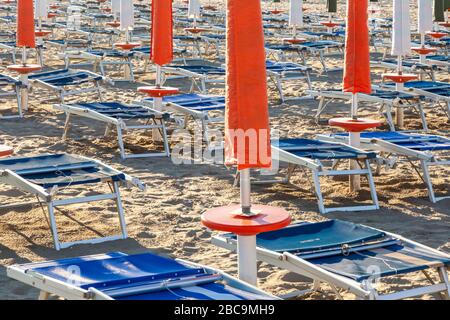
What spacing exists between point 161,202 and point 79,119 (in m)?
3.98

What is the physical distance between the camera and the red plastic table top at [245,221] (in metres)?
3.99

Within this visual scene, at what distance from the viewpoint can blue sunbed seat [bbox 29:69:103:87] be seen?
11.3 meters

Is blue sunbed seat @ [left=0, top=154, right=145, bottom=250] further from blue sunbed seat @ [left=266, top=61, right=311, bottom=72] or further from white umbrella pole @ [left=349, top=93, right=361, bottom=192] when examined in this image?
blue sunbed seat @ [left=266, top=61, right=311, bottom=72]

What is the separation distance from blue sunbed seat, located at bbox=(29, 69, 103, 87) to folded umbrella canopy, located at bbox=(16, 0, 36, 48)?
1.96 ft

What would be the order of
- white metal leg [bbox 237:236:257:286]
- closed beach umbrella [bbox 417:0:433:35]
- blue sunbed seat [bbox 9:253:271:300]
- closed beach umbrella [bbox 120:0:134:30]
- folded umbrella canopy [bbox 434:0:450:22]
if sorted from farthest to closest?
folded umbrella canopy [bbox 434:0:450:22], closed beach umbrella [bbox 120:0:134:30], closed beach umbrella [bbox 417:0:433:35], white metal leg [bbox 237:236:257:286], blue sunbed seat [bbox 9:253:271:300]

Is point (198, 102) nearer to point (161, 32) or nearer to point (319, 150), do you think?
point (161, 32)

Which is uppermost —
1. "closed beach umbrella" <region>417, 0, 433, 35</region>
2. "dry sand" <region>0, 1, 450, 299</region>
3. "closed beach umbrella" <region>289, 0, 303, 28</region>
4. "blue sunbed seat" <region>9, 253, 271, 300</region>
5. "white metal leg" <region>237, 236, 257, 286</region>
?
"closed beach umbrella" <region>289, 0, 303, 28</region>

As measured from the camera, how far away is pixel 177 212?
6977mm

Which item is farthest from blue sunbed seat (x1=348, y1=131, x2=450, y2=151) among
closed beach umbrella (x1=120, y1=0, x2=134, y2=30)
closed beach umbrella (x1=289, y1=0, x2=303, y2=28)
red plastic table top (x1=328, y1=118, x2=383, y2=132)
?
closed beach umbrella (x1=289, y1=0, x2=303, y2=28)

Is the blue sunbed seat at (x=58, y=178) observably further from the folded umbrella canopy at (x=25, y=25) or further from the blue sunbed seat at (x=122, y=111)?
the folded umbrella canopy at (x=25, y=25)

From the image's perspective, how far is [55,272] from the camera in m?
4.27

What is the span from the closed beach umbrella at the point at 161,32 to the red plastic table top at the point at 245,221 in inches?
188

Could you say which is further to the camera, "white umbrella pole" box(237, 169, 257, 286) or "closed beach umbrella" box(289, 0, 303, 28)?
"closed beach umbrella" box(289, 0, 303, 28)
